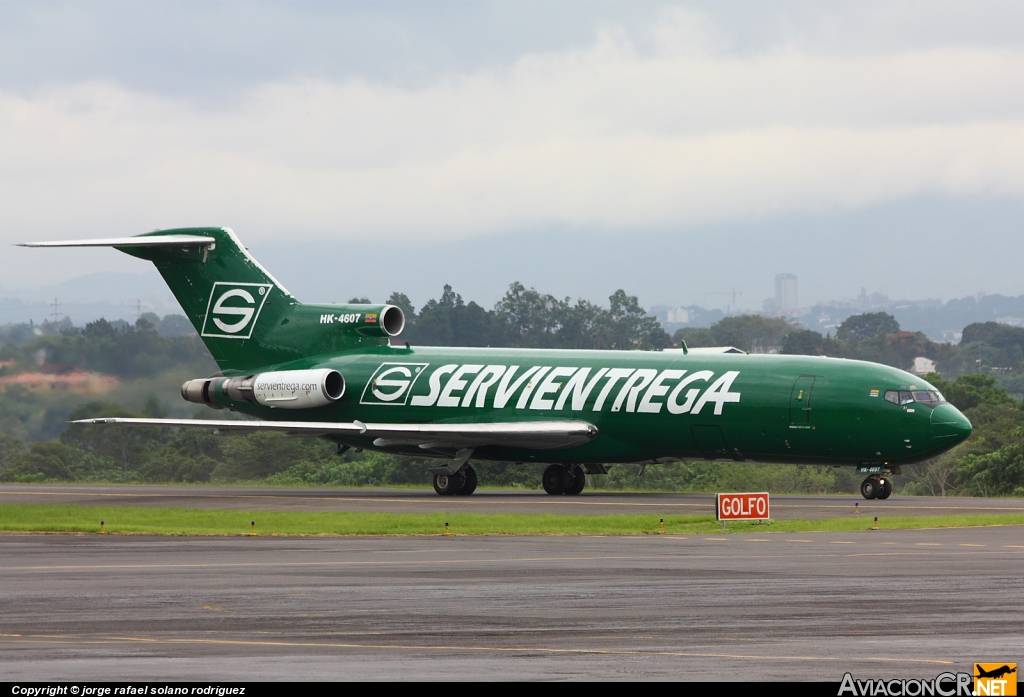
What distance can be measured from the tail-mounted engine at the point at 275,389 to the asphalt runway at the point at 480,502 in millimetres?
3384

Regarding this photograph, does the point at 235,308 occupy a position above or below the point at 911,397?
above

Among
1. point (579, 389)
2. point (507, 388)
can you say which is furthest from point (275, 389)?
point (579, 389)

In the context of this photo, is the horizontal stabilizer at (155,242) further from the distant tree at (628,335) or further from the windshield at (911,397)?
the distant tree at (628,335)

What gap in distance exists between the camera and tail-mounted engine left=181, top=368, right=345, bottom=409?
53781 millimetres

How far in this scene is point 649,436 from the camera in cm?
4769

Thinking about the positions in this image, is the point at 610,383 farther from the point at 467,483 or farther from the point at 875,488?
the point at 875,488

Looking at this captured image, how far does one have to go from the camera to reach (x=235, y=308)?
57062 mm

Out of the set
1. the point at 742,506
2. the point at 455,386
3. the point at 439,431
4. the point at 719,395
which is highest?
the point at 455,386

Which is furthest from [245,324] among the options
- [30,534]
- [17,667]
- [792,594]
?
[17,667]

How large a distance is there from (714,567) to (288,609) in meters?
8.38

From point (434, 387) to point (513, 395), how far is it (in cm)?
321

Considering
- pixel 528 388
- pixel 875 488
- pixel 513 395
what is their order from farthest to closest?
1. pixel 513 395
2. pixel 528 388
3. pixel 875 488

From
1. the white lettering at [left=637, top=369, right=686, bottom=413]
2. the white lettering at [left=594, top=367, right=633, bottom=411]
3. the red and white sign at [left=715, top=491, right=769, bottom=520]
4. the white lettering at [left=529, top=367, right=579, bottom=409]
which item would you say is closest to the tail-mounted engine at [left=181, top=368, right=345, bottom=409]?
the white lettering at [left=529, top=367, right=579, bottom=409]

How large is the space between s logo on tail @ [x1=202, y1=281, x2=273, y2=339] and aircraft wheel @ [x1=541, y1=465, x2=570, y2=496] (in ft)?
44.9
